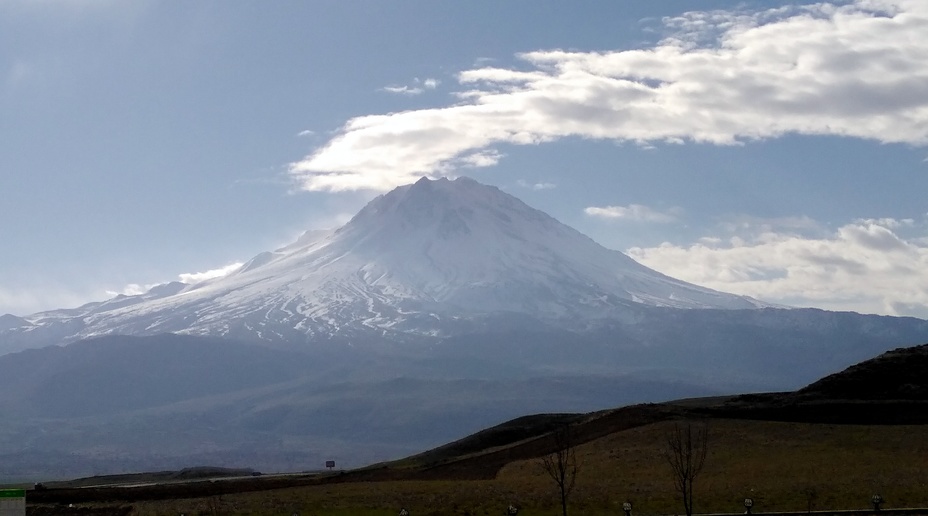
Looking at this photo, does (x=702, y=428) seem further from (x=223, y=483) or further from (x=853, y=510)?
(x=223, y=483)

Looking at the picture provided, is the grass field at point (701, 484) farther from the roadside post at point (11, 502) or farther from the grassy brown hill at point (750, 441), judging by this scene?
the roadside post at point (11, 502)

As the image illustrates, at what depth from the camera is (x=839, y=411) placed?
63.8 metres

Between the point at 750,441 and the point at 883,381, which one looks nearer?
the point at 750,441

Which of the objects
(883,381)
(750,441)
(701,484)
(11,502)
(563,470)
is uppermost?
(883,381)

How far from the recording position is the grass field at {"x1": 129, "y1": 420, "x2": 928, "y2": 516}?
147ft

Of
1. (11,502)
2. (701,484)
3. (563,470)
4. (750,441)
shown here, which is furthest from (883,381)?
(11,502)

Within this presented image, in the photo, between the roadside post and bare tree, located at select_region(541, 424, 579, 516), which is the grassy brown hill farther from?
the roadside post

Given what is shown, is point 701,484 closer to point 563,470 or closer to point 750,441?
point 563,470

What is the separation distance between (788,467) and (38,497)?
35.1 metres

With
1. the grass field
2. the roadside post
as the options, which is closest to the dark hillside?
the grass field

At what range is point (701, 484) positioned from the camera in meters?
48.9

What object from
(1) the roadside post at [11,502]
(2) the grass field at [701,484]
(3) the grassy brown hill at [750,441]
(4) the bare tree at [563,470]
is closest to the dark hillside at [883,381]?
(3) the grassy brown hill at [750,441]

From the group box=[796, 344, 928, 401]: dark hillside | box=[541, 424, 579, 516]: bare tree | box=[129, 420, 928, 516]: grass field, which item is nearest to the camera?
box=[129, 420, 928, 516]: grass field

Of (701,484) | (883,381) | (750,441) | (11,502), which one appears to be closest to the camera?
(11,502)
